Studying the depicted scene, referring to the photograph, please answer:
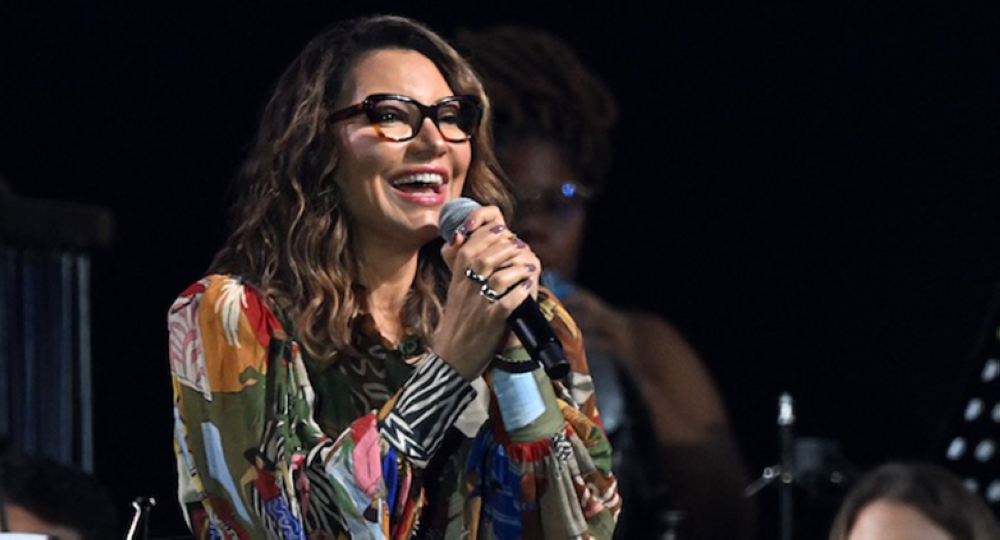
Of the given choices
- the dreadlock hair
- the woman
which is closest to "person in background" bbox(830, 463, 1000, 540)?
the woman

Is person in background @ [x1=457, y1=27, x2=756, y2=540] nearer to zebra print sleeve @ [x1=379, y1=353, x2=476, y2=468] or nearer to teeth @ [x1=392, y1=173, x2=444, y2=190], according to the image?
teeth @ [x1=392, y1=173, x2=444, y2=190]

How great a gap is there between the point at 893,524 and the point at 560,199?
1595 millimetres

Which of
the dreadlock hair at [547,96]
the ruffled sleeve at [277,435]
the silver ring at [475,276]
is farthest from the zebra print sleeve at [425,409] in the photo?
the dreadlock hair at [547,96]

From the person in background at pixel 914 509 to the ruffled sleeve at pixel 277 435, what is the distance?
1409 mm

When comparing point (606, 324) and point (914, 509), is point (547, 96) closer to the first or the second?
point (606, 324)

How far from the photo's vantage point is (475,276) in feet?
5.88

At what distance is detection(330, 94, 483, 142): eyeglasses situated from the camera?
6.64 feet

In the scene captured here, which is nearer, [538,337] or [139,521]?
[538,337]

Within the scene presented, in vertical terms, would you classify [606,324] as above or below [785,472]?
above

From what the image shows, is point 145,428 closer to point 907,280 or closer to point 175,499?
point 175,499

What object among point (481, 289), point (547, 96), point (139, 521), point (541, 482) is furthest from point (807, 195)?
point (139, 521)

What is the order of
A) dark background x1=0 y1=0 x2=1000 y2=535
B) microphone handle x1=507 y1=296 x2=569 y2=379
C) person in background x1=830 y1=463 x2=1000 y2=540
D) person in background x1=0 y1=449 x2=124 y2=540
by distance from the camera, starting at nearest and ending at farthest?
1. microphone handle x1=507 y1=296 x2=569 y2=379
2. person in background x1=830 y1=463 x2=1000 y2=540
3. person in background x1=0 y1=449 x2=124 y2=540
4. dark background x1=0 y1=0 x2=1000 y2=535

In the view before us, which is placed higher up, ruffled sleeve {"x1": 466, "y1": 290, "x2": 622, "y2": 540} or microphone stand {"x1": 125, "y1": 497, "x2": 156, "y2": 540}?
ruffled sleeve {"x1": 466, "y1": 290, "x2": 622, "y2": 540}

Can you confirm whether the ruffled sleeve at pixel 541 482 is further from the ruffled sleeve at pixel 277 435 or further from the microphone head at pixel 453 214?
the microphone head at pixel 453 214
